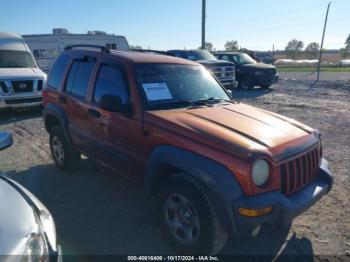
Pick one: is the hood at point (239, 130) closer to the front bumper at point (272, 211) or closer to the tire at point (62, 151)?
the front bumper at point (272, 211)

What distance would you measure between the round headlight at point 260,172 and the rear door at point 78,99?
2551mm

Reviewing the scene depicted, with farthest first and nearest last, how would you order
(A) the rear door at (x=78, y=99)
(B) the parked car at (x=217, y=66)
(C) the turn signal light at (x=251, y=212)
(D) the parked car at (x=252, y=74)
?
(D) the parked car at (x=252, y=74) → (B) the parked car at (x=217, y=66) → (A) the rear door at (x=78, y=99) → (C) the turn signal light at (x=251, y=212)

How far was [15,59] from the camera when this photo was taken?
10953 mm

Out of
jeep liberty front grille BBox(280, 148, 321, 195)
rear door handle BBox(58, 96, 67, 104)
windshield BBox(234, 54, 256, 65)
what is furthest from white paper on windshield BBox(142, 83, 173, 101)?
windshield BBox(234, 54, 256, 65)

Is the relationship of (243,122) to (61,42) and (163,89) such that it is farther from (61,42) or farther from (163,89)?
(61,42)

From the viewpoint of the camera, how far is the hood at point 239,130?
2830 mm

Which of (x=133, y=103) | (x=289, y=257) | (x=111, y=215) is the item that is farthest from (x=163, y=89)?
(x=289, y=257)

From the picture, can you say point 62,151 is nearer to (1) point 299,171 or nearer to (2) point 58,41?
(1) point 299,171

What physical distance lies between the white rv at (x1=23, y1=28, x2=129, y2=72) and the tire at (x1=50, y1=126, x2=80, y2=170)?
11.2 metres

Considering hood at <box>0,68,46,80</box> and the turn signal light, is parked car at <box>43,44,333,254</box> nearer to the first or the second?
the turn signal light

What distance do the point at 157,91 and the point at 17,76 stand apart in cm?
769

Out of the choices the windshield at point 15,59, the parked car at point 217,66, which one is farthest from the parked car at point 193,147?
the parked car at point 217,66

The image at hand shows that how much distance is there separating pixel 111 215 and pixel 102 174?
141 cm

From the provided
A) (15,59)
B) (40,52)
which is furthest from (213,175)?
(40,52)
